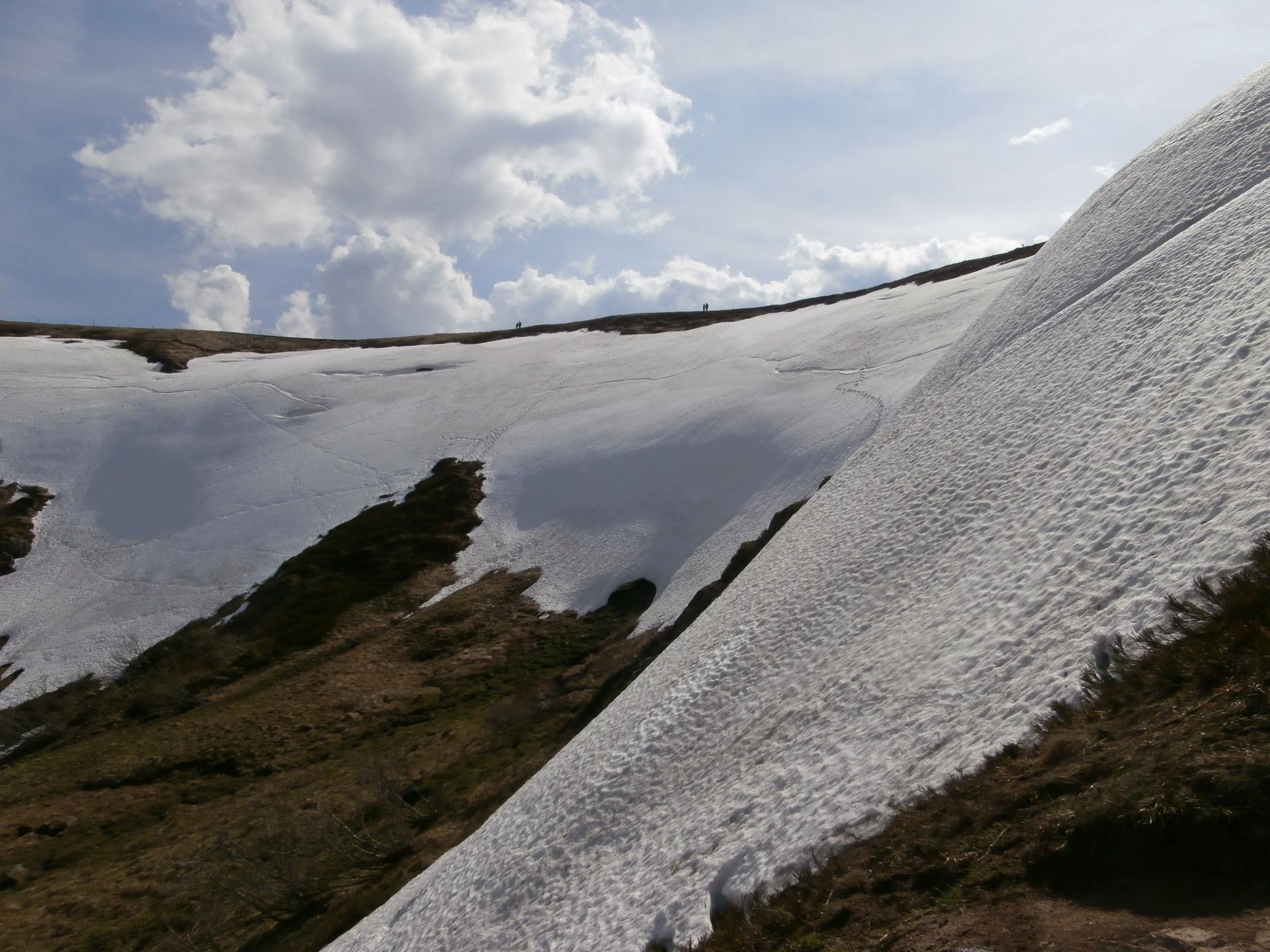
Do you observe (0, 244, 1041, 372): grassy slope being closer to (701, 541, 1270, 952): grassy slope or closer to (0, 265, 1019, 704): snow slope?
(0, 265, 1019, 704): snow slope

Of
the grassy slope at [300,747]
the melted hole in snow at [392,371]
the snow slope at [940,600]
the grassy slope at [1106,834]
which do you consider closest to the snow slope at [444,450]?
the melted hole in snow at [392,371]

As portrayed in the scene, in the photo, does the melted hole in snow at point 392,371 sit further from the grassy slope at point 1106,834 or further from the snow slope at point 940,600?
the grassy slope at point 1106,834

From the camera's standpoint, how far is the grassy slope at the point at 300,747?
2064 centimetres

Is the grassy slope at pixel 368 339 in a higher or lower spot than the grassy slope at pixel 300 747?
higher

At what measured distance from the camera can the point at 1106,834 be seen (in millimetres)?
5340

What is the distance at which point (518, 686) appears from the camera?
99.6ft

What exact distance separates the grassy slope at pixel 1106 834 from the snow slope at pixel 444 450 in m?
23.6

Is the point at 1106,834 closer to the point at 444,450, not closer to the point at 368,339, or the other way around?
the point at 444,450

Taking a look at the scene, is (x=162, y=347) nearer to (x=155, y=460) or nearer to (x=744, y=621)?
(x=155, y=460)

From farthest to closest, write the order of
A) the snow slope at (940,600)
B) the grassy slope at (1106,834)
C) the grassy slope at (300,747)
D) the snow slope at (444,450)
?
the snow slope at (444,450), the grassy slope at (300,747), the snow slope at (940,600), the grassy slope at (1106,834)

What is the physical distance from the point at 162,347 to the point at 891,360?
223ft

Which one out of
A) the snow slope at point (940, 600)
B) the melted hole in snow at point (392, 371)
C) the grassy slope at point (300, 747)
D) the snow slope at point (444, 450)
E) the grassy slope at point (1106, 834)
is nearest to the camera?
the grassy slope at point (1106, 834)

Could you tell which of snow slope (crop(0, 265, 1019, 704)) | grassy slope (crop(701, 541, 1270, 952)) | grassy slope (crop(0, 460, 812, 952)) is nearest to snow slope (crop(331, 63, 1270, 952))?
grassy slope (crop(701, 541, 1270, 952))

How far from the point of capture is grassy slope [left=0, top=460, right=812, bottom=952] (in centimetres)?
2064
